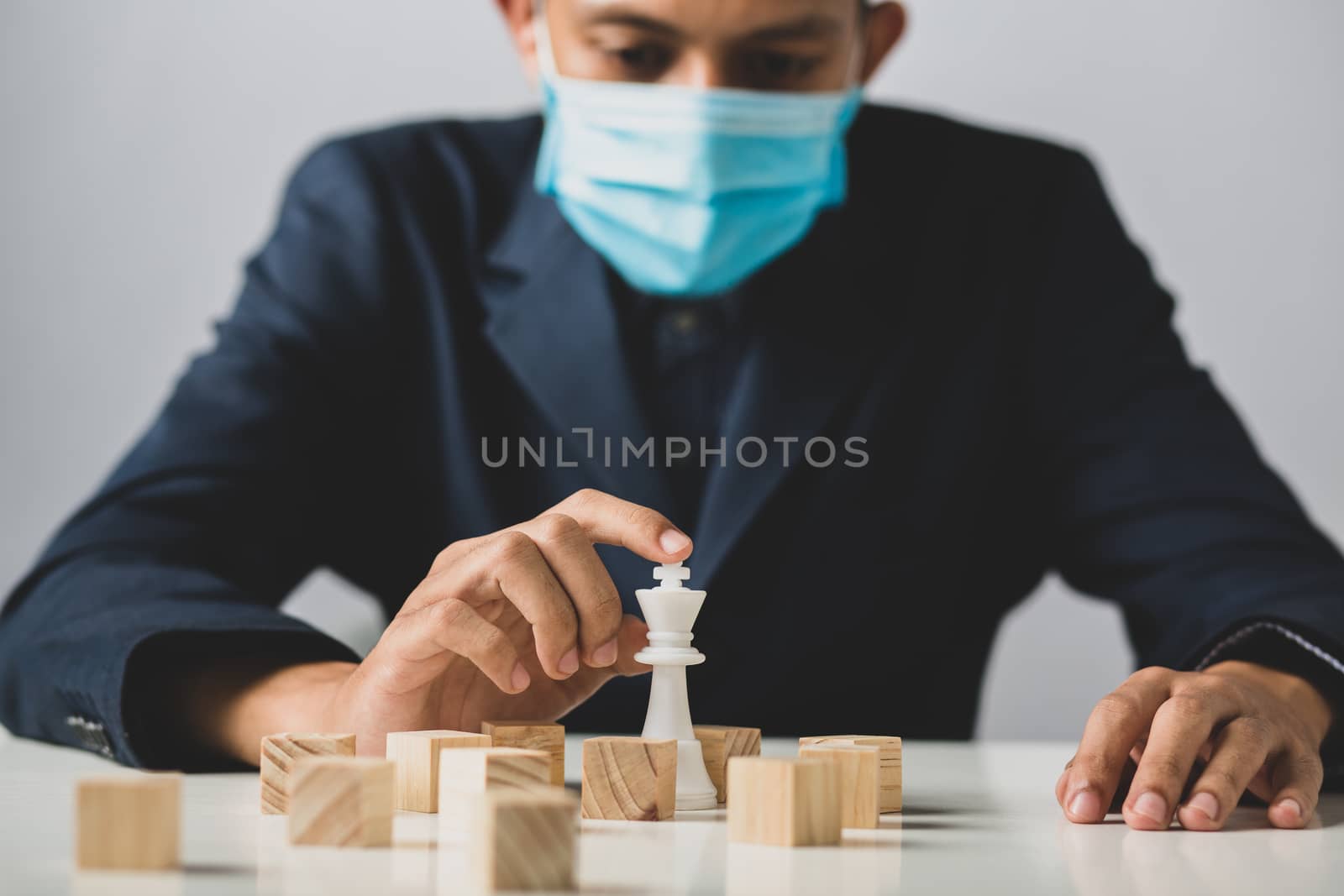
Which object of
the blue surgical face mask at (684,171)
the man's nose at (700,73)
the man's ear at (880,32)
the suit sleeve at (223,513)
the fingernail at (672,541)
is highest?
the man's ear at (880,32)

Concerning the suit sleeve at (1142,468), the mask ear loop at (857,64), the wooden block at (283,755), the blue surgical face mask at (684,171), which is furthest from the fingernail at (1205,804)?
the mask ear loop at (857,64)

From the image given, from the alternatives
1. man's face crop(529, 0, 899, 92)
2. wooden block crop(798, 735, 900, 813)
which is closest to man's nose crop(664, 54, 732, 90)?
man's face crop(529, 0, 899, 92)

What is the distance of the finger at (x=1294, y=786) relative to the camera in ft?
2.68

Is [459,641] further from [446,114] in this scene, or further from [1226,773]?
[446,114]

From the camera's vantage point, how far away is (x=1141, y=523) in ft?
4.80

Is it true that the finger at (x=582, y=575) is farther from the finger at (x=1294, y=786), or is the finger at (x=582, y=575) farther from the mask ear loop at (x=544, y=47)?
the mask ear loop at (x=544, y=47)

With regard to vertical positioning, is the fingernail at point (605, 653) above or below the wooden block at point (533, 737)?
above

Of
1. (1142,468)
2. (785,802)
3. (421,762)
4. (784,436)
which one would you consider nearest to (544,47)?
(784,436)

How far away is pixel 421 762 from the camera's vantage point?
80 centimetres

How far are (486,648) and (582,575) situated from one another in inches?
3.3

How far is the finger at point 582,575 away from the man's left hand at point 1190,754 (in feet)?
0.99

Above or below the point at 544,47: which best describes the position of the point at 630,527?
below

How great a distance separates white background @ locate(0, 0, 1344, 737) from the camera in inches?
86.7

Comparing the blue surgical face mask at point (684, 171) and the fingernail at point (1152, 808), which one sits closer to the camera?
the fingernail at point (1152, 808)
